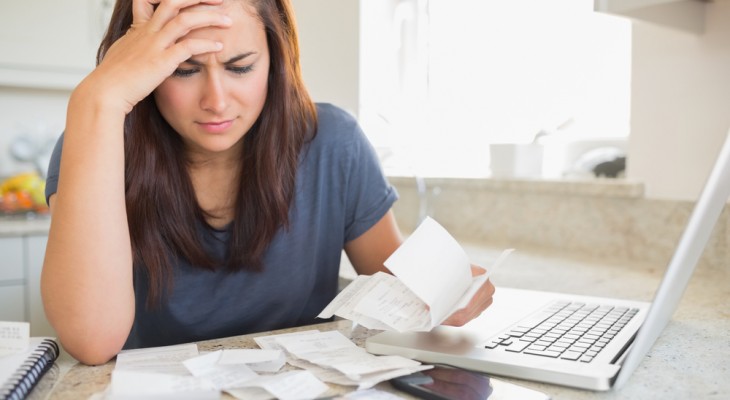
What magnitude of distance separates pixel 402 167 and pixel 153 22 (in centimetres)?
189

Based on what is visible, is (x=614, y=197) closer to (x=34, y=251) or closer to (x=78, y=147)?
(x=78, y=147)

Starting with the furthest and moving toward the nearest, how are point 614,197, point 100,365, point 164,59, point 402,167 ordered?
point 402,167
point 614,197
point 164,59
point 100,365

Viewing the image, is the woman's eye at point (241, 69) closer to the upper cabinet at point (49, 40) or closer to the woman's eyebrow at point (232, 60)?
the woman's eyebrow at point (232, 60)

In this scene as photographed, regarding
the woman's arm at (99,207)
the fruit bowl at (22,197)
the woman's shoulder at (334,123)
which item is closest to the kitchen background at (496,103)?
the fruit bowl at (22,197)

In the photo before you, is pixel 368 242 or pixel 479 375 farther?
pixel 368 242

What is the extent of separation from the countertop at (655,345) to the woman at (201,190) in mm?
98

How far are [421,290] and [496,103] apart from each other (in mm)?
2006

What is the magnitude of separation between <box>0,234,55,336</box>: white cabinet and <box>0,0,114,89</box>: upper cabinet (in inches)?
29.5

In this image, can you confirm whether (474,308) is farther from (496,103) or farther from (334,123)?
(496,103)

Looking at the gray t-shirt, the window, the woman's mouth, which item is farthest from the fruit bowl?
the woman's mouth

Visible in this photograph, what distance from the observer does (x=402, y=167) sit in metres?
2.79

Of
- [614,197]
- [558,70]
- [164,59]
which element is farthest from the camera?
[558,70]

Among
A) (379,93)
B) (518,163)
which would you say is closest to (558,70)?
(518,163)

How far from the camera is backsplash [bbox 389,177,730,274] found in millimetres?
1566
